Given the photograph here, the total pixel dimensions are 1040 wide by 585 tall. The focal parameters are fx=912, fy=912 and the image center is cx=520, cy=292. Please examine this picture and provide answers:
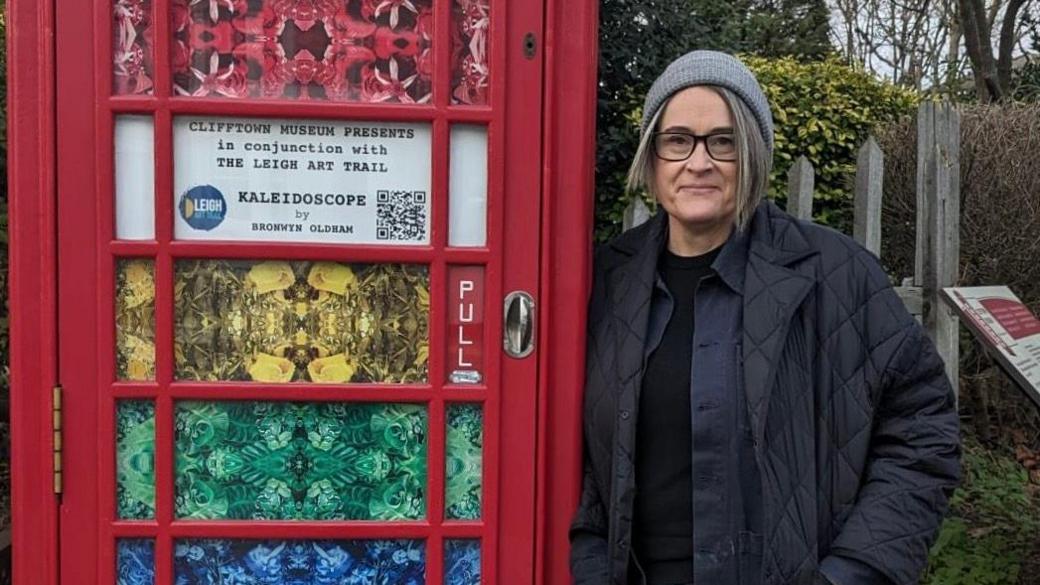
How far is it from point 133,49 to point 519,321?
918 mm

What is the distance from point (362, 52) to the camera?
1.80 metres

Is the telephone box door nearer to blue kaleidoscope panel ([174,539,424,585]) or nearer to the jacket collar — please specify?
blue kaleidoscope panel ([174,539,424,585])

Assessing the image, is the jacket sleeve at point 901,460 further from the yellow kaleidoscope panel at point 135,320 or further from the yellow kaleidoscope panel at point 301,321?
the yellow kaleidoscope panel at point 135,320

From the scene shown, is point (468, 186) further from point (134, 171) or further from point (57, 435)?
point (57, 435)

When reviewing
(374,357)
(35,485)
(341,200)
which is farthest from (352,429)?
(35,485)

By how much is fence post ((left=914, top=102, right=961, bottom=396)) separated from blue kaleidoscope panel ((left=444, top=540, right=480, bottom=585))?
5.87 feet

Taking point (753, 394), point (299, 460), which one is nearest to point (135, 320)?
point (299, 460)

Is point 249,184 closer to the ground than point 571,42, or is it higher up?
closer to the ground

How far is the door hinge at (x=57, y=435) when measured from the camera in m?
1.77

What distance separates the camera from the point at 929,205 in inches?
116

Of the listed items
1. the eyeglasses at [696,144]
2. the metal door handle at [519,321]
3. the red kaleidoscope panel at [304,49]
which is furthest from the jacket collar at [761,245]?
the red kaleidoscope panel at [304,49]

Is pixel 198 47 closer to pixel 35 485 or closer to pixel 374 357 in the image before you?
pixel 374 357

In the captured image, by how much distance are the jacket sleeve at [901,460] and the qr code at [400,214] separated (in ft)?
2.79

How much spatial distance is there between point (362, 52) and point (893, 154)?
2.88 metres
